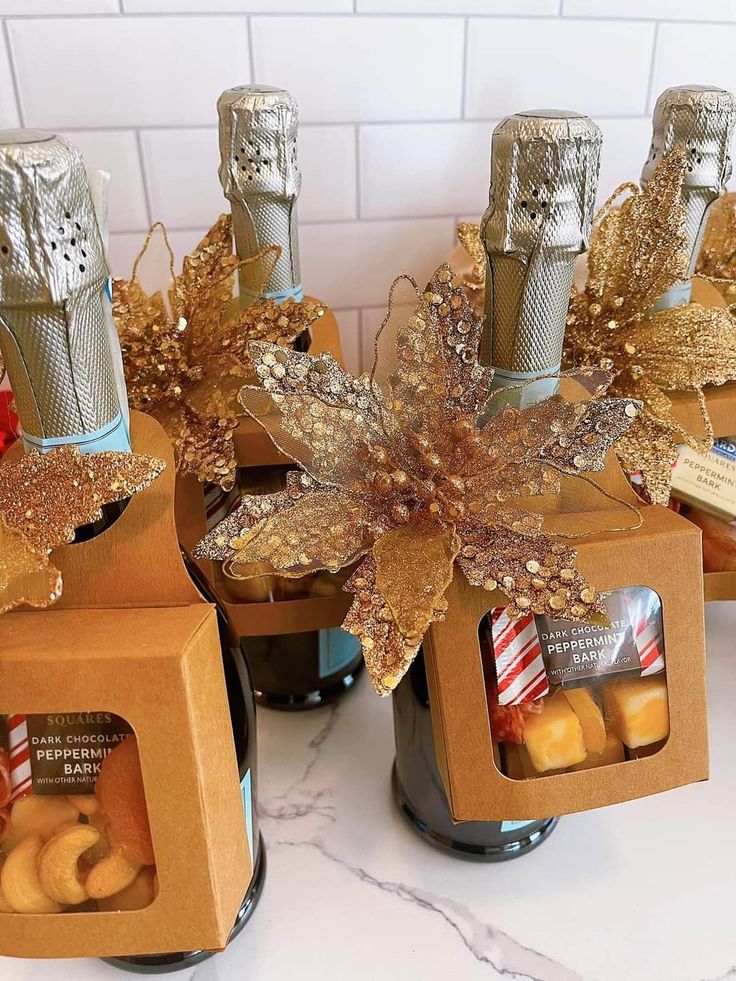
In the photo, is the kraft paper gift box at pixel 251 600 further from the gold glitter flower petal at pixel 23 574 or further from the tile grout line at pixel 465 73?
the tile grout line at pixel 465 73

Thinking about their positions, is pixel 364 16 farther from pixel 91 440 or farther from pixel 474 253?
pixel 91 440

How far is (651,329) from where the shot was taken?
47cm

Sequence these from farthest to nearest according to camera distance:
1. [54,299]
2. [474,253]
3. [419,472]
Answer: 1. [474,253]
2. [419,472]
3. [54,299]

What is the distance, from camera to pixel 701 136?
1.51ft

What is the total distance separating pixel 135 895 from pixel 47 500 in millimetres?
185

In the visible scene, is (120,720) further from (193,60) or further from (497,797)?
(193,60)

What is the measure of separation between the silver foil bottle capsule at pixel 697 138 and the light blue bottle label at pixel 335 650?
1.20 ft

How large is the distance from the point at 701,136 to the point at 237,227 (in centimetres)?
29

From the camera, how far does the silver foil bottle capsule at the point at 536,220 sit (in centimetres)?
33

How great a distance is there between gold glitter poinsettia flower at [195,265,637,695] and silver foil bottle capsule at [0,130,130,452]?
3.2 inches

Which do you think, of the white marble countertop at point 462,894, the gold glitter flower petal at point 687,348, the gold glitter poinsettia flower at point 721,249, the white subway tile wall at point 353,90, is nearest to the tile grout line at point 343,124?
the white subway tile wall at point 353,90

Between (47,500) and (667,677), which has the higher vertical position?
(47,500)

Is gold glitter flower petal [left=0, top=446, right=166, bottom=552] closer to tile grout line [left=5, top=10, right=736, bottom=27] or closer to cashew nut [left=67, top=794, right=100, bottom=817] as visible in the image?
cashew nut [left=67, top=794, right=100, bottom=817]

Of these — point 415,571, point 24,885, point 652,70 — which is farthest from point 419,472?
point 652,70
